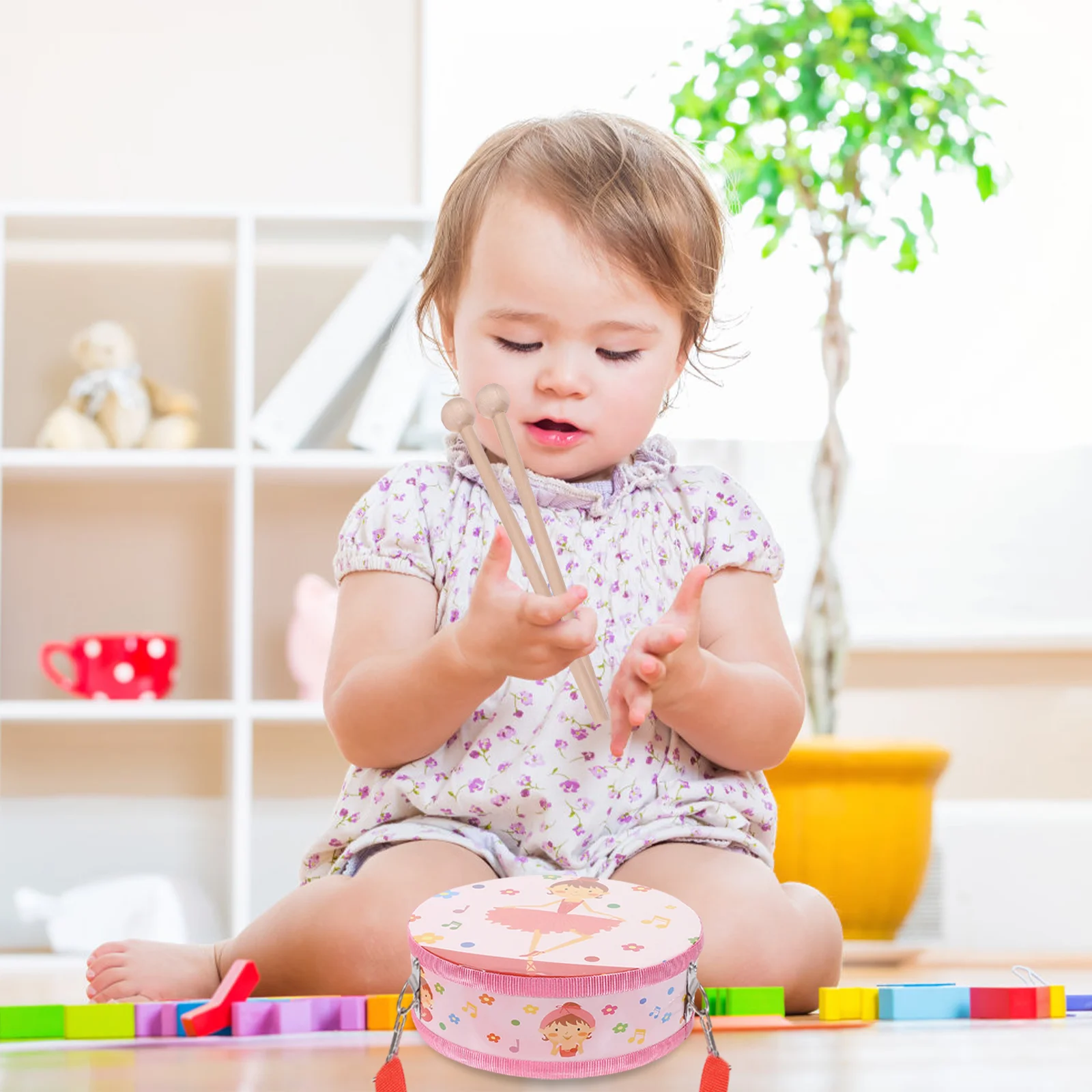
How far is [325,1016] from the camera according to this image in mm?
539

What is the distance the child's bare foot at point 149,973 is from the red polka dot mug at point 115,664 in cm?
107

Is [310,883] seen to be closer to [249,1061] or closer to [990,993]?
[249,1061]

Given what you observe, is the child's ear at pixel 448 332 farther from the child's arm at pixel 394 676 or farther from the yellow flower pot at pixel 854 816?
the yellow flower pot at pixel 854 816

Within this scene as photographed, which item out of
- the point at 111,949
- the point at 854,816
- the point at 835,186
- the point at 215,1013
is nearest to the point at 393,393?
the point at 835,186

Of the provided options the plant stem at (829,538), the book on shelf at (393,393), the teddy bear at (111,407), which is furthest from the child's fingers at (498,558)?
the teddy bear at (111,407)

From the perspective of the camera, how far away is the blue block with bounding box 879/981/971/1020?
570 mm

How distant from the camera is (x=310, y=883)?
2.34 feet

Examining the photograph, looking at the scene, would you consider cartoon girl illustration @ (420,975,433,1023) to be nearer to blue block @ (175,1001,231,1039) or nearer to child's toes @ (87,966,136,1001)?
blue block @ (175,1001,231,1039)

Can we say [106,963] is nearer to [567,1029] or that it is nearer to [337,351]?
[567,1029]

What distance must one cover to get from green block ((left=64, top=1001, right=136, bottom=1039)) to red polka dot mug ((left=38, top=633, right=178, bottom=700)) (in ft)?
4.05

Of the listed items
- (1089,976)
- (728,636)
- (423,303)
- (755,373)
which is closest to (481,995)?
(728,636)

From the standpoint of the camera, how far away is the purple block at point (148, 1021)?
54 centimetres

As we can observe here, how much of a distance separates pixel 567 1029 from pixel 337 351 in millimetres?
1374

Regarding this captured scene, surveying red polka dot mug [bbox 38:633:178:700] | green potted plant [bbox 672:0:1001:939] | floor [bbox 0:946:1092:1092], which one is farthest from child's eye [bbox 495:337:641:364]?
red polka dot mug [bbox 38:633:178:700]
